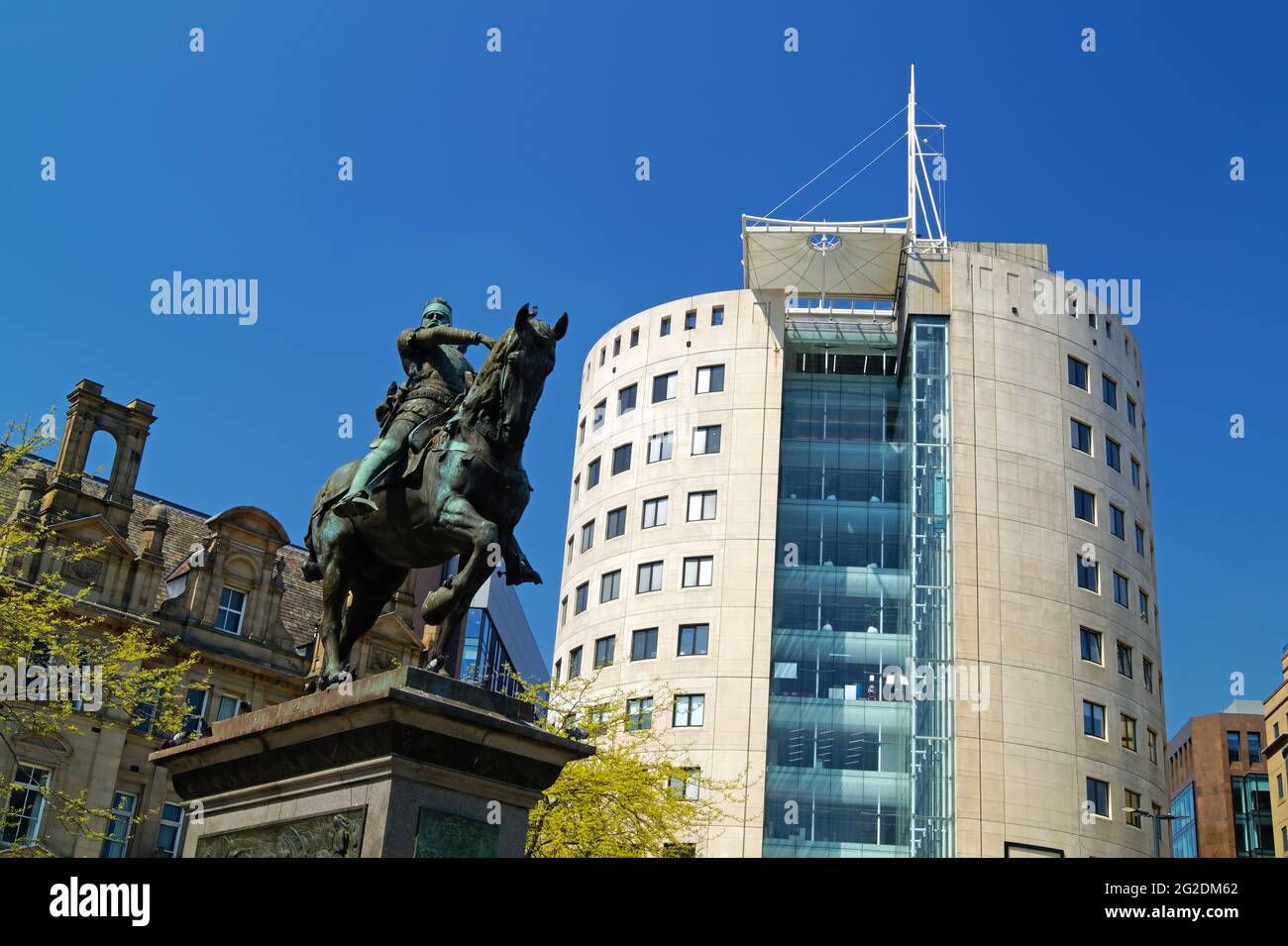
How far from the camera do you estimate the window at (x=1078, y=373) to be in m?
80.9

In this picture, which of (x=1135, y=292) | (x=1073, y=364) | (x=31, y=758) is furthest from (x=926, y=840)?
(x=31, y=758)

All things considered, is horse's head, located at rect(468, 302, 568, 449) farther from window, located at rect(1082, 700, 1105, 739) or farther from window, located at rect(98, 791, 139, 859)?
window, located at rect(1082, 700, 1105, 739)

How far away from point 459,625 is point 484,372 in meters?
2.57

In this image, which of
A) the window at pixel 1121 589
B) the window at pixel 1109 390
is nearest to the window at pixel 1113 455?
the window at pixel 1109 390

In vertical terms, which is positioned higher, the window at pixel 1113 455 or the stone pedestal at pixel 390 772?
the window at pixel 1113 455

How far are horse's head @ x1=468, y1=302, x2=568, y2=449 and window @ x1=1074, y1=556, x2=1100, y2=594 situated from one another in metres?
66.9

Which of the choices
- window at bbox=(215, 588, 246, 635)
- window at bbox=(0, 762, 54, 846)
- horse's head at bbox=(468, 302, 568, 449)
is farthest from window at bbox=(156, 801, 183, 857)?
horse's head at bbox=(468, 302, 568, 449)

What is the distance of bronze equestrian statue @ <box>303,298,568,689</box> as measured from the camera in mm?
13422

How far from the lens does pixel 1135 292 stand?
3270 inches

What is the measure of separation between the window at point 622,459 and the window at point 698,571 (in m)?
8.20

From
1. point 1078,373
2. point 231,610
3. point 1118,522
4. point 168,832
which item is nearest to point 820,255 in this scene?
point 1078,373

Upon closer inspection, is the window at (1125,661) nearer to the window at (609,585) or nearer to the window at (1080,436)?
the window at (1080,436)
